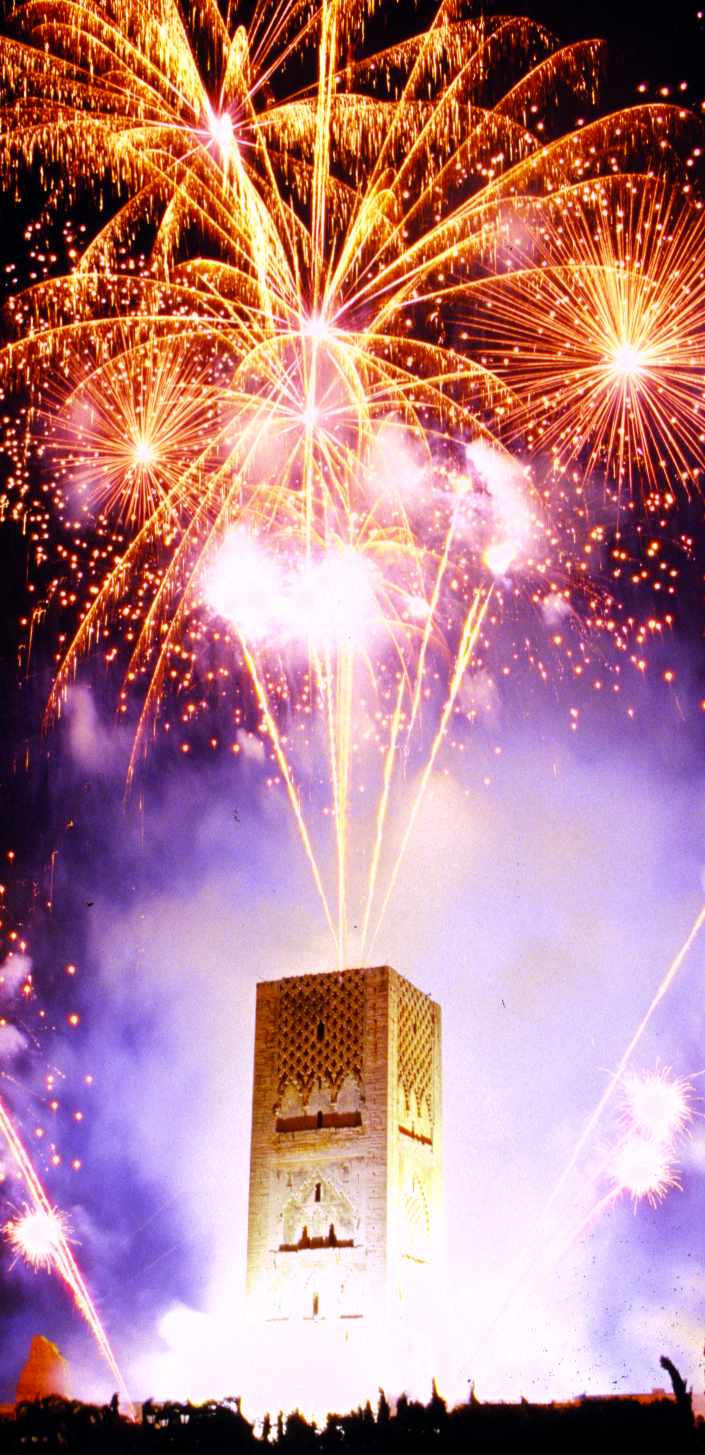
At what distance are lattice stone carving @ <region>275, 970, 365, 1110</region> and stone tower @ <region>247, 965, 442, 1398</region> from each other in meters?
0.02

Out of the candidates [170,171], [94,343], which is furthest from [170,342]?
[170,171]

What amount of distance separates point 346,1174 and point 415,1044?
7.66 feet

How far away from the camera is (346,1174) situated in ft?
59.0

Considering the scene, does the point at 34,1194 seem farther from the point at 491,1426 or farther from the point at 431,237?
the point at 491,1426

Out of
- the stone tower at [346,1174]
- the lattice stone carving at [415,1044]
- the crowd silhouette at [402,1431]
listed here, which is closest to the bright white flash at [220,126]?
the stone tower at [346,1174]

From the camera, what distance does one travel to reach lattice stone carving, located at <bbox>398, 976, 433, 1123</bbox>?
19.1 m

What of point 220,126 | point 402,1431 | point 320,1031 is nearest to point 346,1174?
point 320,1031

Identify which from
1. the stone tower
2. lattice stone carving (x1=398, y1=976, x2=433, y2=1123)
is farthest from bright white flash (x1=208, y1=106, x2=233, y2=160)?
lattice stone carving (x1=398, y1=976, x2=433, y2=1123)

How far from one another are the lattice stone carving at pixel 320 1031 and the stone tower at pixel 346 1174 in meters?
0.02

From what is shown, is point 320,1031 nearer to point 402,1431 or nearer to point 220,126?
point 220,126

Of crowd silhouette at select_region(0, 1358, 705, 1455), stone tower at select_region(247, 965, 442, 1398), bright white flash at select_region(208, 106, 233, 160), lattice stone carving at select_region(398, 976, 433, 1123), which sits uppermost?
bright white flash at select_region(208, 106, 233, 160)

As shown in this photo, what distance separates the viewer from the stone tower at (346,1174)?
17.4 meters

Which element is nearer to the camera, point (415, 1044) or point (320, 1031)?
point (320, 1031)

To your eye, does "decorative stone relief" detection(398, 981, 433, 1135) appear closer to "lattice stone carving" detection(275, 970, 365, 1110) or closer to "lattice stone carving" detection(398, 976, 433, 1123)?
"lattice stone carving" detection(398, 976, 433, 1123)
